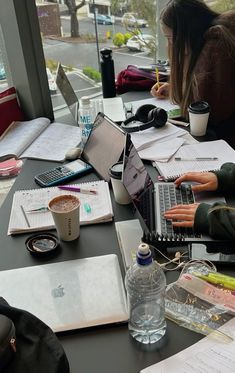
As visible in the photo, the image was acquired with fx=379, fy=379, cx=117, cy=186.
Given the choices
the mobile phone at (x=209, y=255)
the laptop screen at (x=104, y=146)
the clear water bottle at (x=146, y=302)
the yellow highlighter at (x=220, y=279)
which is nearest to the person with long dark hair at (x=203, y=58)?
the laptop screen at (x=104, y=146)

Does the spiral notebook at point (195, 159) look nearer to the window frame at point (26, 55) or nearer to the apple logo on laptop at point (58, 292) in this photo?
the apple logo on laptop at point (58, 292)

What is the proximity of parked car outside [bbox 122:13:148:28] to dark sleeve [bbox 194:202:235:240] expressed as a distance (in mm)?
1701

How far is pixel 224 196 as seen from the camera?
4.01 feet

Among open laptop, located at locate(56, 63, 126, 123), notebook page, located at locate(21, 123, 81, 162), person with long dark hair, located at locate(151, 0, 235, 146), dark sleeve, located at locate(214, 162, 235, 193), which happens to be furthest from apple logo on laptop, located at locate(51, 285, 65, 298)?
person with long dark hair, located at locate(151, 0, 235, 146)

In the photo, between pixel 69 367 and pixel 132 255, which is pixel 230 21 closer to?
pixel 132 255

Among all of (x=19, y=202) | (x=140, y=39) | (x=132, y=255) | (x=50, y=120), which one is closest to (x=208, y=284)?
(x=132, y=255)

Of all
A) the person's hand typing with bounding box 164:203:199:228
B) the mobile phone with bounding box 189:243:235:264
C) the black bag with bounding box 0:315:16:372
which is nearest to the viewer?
the black bag with bounding box 0:315:16:372

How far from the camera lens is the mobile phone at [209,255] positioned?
93 cm

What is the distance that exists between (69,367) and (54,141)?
1128 millimetres

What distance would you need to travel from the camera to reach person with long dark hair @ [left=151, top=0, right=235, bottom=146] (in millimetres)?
1752

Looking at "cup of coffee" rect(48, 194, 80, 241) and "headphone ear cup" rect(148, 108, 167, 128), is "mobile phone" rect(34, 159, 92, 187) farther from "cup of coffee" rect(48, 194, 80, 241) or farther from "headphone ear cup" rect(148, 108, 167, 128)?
"headphone ear cup" rect(148, 108, 167, 128)

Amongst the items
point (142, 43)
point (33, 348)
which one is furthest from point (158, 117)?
point (33, 348)

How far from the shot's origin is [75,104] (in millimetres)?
1881

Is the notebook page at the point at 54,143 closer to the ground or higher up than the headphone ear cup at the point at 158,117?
closer to the ground
